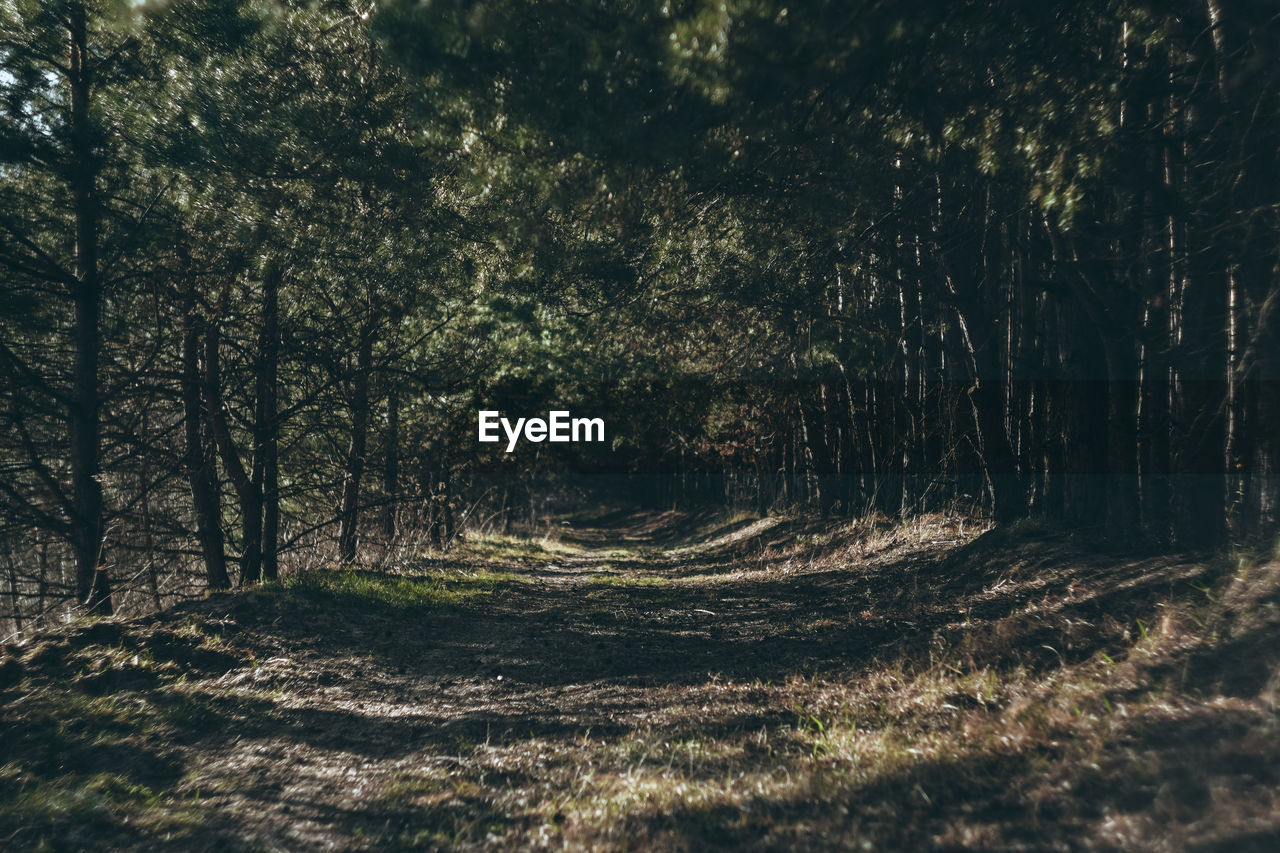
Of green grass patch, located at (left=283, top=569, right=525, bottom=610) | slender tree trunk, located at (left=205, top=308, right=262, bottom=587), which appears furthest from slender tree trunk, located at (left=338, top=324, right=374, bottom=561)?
green grass patch, located at (left=283, top=569, right=525, bottom=610)

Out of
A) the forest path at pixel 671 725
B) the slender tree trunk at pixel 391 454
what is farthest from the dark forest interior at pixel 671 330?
the slender tree trunk at pixel 391 454

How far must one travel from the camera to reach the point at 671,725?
5.34 metres

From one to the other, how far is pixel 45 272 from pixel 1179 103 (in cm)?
1137

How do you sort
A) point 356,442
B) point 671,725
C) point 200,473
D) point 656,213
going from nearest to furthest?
point 671,725 → point 656,213 → point 200,473 → point 356,442

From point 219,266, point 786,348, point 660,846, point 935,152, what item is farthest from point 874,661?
point 786,348

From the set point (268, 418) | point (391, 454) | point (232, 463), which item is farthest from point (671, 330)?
point (232, 463)

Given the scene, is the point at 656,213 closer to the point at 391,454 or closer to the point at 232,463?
the point at 232,463

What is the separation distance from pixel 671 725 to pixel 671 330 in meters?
9.26

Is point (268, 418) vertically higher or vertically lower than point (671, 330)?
lower

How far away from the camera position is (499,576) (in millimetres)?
14602

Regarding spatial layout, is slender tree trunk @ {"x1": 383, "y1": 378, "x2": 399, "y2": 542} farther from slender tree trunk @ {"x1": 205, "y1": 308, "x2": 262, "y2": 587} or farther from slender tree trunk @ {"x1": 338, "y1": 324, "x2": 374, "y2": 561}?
slender tree trunk @ {"x1": 205, "y1": 308, "x2": 262, "y2": 587}

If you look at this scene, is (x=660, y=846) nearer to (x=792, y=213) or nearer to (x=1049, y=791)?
(x=1049, y=791)

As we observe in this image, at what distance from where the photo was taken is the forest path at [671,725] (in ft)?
11.8

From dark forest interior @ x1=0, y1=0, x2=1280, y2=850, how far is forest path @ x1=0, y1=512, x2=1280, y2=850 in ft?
0.12
